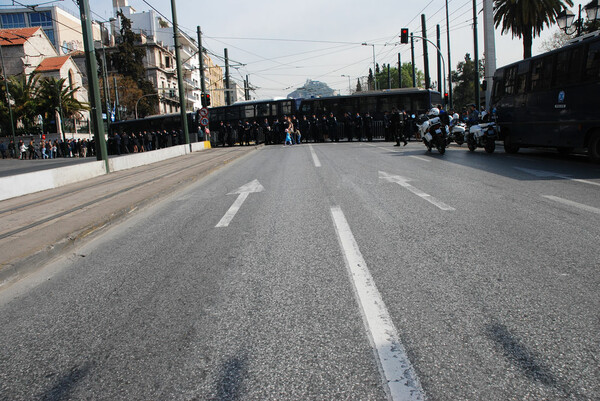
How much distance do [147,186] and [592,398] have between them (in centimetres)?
1023

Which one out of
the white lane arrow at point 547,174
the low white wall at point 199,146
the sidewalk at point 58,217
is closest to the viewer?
the sidewalk at point 58,217

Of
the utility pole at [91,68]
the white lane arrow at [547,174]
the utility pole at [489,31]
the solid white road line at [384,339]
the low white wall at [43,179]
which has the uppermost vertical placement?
the utility pole at [489,31]

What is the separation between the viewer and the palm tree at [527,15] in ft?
78.0

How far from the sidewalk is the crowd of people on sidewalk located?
33.4 metres

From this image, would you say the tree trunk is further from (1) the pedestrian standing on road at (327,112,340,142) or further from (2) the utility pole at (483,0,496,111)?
(1) the pedestrian standing on road at (327,112,340,142)

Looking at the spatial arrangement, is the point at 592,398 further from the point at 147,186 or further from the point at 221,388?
the point at 147,186

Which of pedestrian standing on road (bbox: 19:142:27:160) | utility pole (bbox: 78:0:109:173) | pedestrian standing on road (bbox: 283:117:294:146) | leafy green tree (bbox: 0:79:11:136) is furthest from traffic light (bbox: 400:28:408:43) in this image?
leafy green tree (bbox: 0:79:11:136)

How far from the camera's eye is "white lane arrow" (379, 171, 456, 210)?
698 centimetres

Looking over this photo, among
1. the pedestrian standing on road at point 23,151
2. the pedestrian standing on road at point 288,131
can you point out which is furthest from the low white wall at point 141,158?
the pedestrian standing on road at point 23,151

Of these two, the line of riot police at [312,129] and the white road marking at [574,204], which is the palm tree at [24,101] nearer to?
the line of riot police at [312,129]

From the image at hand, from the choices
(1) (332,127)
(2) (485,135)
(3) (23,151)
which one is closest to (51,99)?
(3) (23,151)

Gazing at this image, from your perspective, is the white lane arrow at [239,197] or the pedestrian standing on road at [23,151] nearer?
the white lane arrow at [239,197]

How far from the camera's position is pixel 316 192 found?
8773mm

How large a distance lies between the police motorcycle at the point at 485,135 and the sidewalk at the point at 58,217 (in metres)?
10.5
